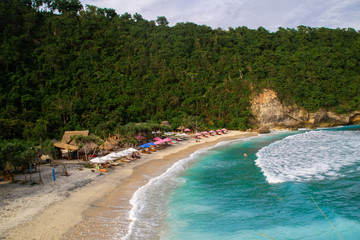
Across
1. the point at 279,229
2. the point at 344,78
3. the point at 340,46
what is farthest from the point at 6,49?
the point at 340,46

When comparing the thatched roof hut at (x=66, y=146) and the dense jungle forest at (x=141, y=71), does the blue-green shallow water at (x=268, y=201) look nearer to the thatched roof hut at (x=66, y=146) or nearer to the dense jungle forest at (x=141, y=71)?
the thatched roof hut at (x=66, y=146)

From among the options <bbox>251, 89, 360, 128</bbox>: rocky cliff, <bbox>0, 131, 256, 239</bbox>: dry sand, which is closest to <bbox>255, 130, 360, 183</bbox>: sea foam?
<bbox>0, 131, 256, 239</bbox>: dry sand

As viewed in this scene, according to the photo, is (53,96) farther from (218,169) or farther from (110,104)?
(218,169)

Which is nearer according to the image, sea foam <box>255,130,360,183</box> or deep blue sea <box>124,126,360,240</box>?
deep blue sea <box>124,126,360,240</box>

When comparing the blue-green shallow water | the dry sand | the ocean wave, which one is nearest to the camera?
the dry sand

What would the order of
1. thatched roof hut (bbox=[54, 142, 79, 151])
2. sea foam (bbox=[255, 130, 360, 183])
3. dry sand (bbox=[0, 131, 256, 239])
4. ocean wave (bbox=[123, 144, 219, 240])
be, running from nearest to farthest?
dry sand (bbox=[0, 131, 256, 239]) < ocean wave (bbox=[123, 144, 219, 240]) < sea foam (bbox=[255, 130, 360, 183]) < thatched roof hut (bbox=[54, 142, 79, 151])

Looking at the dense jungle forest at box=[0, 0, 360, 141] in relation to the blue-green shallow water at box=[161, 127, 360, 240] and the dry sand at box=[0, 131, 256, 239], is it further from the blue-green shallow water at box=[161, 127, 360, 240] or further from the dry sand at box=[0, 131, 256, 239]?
the blue-green shallow water at box=[161, 127, 360, 240]

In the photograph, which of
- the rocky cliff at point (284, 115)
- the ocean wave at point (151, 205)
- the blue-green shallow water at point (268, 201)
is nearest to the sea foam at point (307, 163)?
the blue-green shallow water at point (268, 201)
